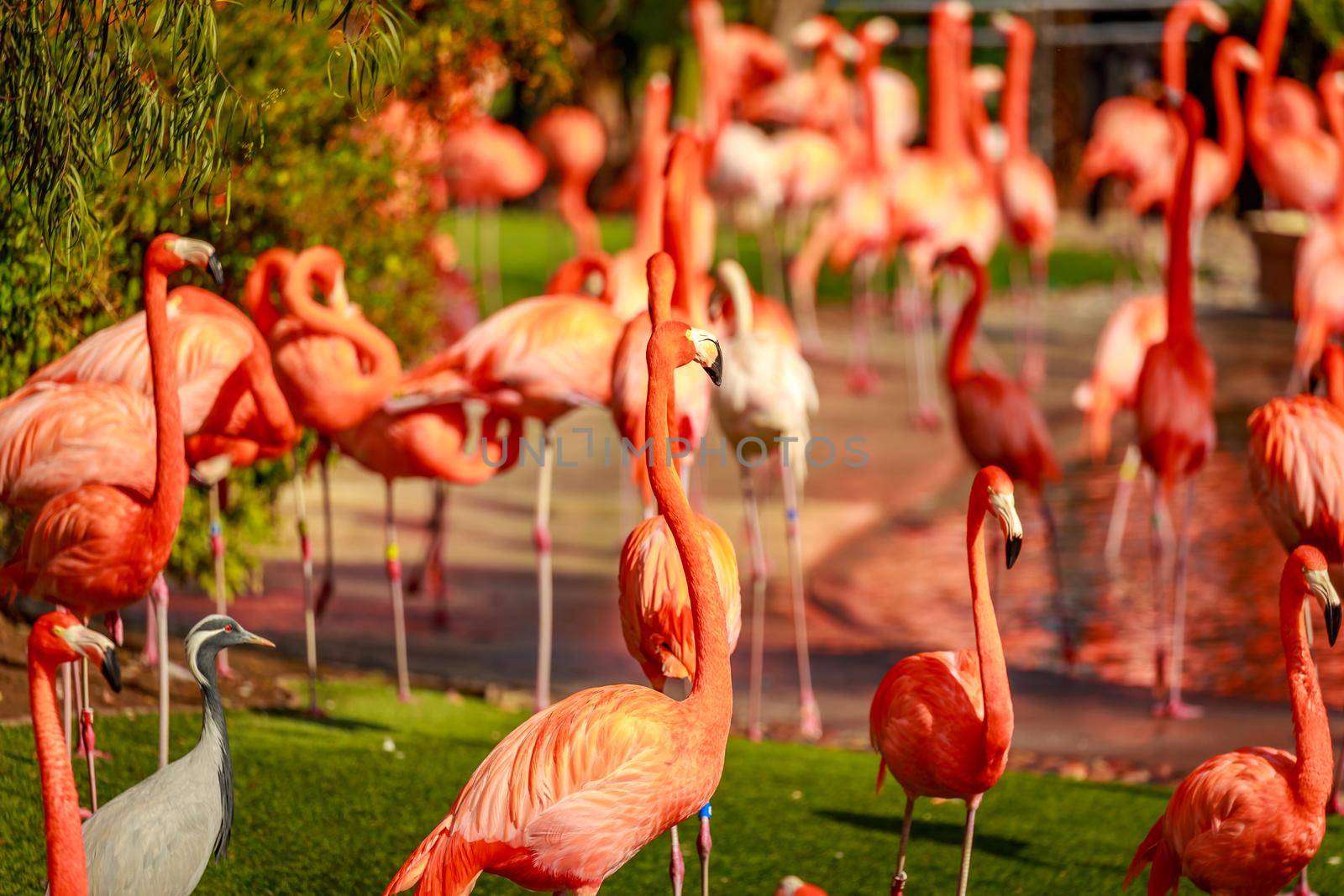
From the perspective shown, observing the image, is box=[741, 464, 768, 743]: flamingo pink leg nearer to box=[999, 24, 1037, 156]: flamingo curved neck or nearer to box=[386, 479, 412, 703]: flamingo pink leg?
box=[386, 479, 412, 703]: flamingo pink leg

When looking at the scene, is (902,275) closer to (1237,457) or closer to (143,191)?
(1237,457)

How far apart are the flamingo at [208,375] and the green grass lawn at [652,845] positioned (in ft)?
1.82

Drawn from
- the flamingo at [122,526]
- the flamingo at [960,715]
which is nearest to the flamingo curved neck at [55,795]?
the flamingo at [122,526]

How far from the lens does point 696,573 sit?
349 cm

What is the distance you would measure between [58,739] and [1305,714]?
8.42 ft

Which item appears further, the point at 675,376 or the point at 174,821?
the point at 675,376

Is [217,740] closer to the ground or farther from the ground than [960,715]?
farther from the ground

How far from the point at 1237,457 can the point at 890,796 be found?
515 cm

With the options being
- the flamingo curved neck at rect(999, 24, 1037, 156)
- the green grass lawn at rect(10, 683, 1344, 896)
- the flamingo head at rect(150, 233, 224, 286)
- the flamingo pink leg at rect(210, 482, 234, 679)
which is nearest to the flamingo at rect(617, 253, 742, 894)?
the green grass lawn at rect(10, 683, 1344, 896)

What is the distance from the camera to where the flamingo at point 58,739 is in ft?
9.72

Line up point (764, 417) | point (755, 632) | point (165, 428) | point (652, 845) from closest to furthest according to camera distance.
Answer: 1. point (165, 428)
2. point (652, 845)
3. point (764, 417)
4. point (755, 632)

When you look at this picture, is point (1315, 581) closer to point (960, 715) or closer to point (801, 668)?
point (960, 715)

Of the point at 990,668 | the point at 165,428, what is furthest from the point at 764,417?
the point at 165,428

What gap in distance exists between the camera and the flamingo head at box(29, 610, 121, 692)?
9.70 feet
